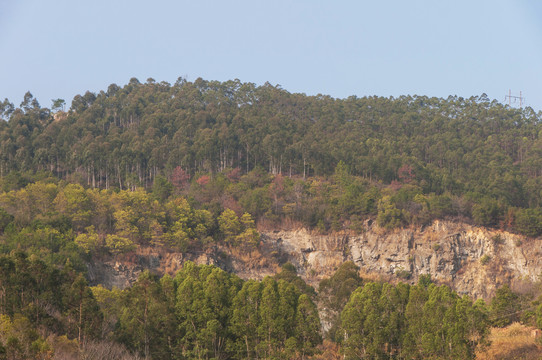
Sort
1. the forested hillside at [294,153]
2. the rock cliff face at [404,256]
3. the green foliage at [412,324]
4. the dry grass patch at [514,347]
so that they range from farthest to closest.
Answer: the forested hillside at [294,153] < the rock cliff face at [404,256] < the green foliage at [412,324] < the dry grass patch at [514,347]

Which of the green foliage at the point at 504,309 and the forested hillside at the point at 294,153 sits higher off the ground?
the forested hillside at the point at 294,153

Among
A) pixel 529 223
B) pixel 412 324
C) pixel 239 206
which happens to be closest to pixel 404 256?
pixel 529 223

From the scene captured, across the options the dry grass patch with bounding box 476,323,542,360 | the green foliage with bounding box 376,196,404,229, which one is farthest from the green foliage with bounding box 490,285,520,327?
the green foliage with bounding box 376,196,404,229

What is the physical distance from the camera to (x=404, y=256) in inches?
2442

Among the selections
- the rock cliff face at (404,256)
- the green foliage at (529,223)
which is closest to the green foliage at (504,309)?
the rock cliff face at (404,256)

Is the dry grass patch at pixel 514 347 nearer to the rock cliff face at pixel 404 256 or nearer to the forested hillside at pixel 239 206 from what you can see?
the forested hillside at pixel 239 206

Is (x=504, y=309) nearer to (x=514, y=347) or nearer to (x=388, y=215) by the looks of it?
(x=514, y=347)

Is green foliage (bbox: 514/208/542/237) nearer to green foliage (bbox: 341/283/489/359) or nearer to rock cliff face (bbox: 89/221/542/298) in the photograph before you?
rock cliff face (bbox: 89/221/542/298)

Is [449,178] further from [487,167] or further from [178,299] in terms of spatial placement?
[178,299]

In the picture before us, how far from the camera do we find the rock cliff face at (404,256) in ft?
194

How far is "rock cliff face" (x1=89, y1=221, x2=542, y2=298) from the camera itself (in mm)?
59000

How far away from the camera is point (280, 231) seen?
215 feet

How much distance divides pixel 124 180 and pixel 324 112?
36.8m

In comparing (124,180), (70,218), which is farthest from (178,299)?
(124,180)
